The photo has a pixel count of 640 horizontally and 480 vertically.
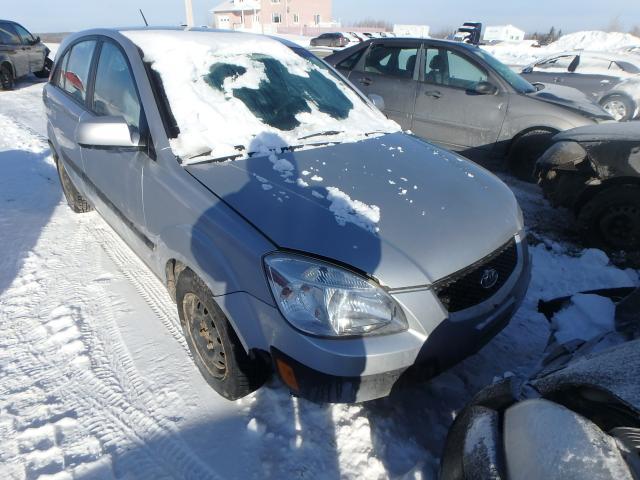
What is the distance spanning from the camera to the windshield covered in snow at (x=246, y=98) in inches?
87.4

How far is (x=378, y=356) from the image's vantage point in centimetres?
156

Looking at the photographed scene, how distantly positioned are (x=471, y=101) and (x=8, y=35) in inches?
489

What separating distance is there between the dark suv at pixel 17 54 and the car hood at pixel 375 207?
12121 mm

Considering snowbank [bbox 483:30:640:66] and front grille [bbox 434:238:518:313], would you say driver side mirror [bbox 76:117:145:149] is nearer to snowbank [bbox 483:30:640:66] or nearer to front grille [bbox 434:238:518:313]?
front grille [bbox 434:238:518:313]

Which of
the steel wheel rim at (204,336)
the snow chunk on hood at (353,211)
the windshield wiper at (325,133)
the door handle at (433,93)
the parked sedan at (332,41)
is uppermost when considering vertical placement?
the windshield wiper at (325,133)

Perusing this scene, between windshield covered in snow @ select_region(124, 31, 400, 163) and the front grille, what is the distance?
1166 millimetres

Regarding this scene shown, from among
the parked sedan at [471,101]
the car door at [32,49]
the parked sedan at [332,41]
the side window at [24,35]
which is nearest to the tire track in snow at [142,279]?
the parked sedan at [471,101]

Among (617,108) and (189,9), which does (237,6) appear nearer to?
(189,9)

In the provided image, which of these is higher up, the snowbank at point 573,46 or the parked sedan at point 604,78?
the parked sedan at point 604,78

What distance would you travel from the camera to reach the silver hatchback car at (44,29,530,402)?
62.6 inches

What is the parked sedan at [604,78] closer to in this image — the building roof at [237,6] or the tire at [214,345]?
the tire at [214,345]

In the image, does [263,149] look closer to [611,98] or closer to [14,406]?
[14,406]

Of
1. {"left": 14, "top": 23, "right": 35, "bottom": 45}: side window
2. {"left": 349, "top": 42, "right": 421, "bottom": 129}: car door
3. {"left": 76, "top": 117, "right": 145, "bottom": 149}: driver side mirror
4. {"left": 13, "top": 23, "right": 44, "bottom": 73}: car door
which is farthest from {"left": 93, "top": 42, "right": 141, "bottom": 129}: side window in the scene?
{"left": 14, "top": 23, "right": 35, "bottom": 45}: side window

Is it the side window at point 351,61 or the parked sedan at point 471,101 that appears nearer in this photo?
the parked sedan at point 471,101
